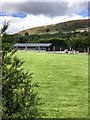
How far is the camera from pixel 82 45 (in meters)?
71.1

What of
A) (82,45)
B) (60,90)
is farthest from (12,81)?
(82,45)

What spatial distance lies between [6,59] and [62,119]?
171 inches

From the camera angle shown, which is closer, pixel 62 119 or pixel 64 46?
pixel 62 119

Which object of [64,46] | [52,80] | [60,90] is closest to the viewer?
[60,90]

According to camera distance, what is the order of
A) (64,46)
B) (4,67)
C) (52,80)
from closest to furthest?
(4,67) < (52,80) < (64,46)

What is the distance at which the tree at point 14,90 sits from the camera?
209 inches

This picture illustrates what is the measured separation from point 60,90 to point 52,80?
2.88 metres

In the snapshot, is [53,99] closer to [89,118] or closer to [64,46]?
[89,118]

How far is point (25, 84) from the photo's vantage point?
5695 millimetres

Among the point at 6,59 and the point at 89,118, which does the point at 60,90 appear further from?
the point at 6,59

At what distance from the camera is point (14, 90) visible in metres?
5.61

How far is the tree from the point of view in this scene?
5305 mm

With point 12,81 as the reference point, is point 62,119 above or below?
below

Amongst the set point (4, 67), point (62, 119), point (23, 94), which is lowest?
point (62, 119)
